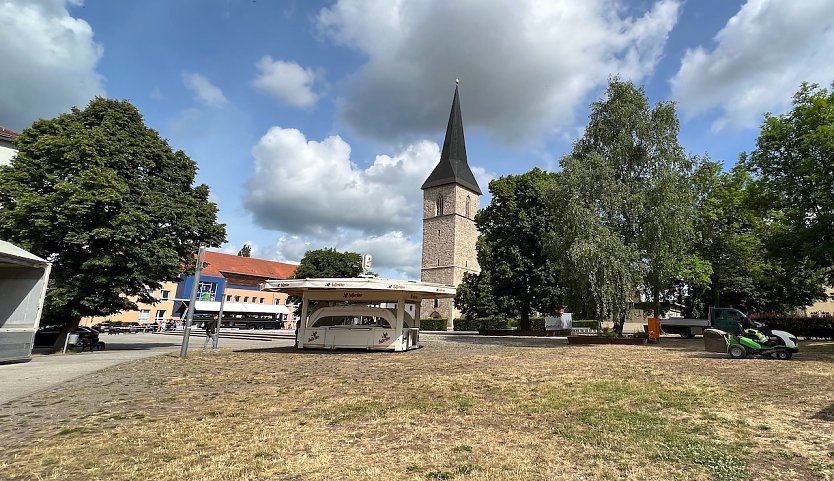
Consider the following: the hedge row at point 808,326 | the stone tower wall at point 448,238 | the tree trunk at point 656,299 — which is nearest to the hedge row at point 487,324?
the stone tower wall at point 448,238

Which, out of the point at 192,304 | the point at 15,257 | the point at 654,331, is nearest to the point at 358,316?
the point at 192,304

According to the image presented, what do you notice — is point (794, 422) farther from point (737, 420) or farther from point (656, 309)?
point (656, 309)

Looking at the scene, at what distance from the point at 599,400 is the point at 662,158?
70.6ft

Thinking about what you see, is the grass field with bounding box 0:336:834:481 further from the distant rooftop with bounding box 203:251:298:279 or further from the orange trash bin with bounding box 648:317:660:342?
the distant rooftop with bounding box 203:251:298:279

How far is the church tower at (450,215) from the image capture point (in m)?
68.9

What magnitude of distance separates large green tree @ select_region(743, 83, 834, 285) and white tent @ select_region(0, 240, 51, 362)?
28933mm

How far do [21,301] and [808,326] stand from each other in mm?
40675

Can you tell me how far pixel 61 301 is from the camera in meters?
17.8

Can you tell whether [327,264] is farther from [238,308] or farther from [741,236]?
[741,236]

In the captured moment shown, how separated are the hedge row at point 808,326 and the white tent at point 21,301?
1411 inches

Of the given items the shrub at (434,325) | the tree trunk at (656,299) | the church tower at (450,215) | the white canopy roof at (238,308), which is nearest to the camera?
the tree trunk at (656,299)

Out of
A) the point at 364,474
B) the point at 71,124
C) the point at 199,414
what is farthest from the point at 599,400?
the point at 71,124

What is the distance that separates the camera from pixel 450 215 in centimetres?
7106

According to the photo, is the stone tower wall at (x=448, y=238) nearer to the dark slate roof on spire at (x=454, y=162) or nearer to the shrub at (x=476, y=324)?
the dark slate roof on spire at (x=454, y=162)
